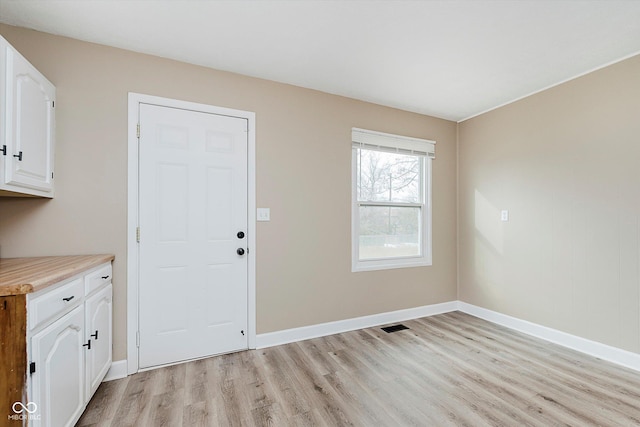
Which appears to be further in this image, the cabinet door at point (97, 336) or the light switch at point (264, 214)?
the light switch at point (264, 214)

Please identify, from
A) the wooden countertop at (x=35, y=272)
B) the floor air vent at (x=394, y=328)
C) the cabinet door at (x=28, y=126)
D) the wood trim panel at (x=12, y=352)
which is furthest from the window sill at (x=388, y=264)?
the cabinet door at (x=28, y=126)

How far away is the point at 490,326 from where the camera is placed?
3.17 metres

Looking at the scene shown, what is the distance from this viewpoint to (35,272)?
137 cm

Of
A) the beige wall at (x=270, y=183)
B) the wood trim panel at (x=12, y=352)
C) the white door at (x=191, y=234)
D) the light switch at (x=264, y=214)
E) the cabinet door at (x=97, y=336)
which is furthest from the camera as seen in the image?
the light switch at (x=264, y=214)

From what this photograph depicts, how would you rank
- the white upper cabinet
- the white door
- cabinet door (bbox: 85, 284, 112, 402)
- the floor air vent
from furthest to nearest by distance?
the floor air vent, the white door, cabinet door (bbox: 85, 284, 112, 402), the white upper cabinet

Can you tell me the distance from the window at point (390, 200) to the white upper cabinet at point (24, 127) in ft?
8.34

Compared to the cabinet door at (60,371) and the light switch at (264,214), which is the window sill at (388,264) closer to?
the light switch at (264,214)

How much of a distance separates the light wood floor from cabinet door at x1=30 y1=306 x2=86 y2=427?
1.17 ft

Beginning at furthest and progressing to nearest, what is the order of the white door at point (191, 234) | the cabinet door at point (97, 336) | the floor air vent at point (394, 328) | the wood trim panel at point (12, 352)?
1. the floor air vent at point (394, 328)
2. the white door at point (191, 234)
3. the cabinet door at point (97, 336)
4. the wood trim panel at point (12, 352)

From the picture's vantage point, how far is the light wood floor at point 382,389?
67.4 inches

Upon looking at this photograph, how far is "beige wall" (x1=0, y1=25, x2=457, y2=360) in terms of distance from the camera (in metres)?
2.04

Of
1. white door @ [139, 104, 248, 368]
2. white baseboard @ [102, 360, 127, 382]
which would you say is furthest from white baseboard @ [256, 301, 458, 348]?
white baseboard @ [102, 360, 127, 382]

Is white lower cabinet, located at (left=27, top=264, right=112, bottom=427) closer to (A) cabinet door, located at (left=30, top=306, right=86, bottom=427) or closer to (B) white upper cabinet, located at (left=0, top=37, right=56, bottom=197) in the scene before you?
(A) cabinet door, located at (left=30, top=306, right=86, bottom=427)

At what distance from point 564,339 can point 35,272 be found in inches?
161
